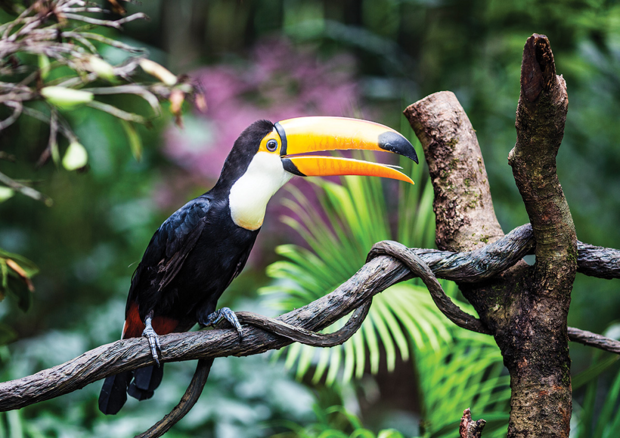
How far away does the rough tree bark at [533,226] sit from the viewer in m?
0.79

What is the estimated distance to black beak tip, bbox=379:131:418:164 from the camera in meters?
1.12

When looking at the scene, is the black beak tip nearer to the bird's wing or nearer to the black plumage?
the black plumage

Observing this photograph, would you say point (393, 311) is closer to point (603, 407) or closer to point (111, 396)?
point (603, 407)

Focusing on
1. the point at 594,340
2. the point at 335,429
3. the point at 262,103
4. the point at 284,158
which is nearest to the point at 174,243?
the point at 284,158

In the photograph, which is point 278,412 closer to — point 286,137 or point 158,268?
point 158,268

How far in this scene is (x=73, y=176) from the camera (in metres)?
3.06

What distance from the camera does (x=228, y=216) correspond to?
1.19 meters

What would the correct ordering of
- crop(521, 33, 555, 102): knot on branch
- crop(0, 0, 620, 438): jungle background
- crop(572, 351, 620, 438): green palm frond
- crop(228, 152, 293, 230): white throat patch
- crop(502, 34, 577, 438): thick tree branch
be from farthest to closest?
crop(0, 0, 620, 438): jungle background, crop(572, 351, 620, 438): green palm frond, crop(228, 152, 293, 230): white throat patch, crop(502, 34, 577, 438): thick tree branch, crop(521, 33, 555, 102): knot on branch

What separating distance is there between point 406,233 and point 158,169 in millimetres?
2195

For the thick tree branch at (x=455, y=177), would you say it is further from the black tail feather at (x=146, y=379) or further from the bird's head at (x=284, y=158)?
the black tail feather at (x=146, y=379)

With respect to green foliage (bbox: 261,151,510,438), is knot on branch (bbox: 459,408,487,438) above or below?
above

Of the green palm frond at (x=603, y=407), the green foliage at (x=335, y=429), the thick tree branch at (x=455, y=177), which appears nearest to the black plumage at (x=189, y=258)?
the thick tree branch at (x=455, y=177)

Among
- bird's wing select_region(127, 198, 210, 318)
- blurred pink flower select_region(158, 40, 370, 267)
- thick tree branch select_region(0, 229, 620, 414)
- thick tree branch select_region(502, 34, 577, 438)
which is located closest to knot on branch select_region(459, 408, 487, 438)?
thick tree branch select_region(502, 34, 577, 438)

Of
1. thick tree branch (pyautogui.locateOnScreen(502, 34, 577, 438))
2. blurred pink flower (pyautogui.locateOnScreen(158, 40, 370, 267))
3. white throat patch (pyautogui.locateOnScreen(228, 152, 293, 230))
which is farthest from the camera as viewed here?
blurred pink flower (pyautogui.locateOnScreen(158, 40, 370, 267))
